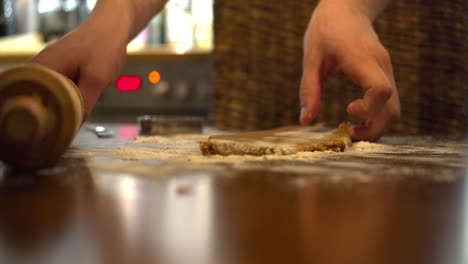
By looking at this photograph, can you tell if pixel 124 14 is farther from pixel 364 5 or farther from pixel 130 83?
pixel 130 83

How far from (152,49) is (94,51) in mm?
1897

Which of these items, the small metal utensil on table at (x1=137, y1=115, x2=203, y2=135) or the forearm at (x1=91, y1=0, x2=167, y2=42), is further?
the small metal utensil on table at (x1=137, y1=115, x2=203, y2=135)

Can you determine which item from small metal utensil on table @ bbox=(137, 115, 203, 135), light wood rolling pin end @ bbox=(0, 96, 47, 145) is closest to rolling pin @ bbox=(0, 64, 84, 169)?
light wood rolling pin end @ bbox=(0, 96, 47, 145)

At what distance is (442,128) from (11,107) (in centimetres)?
137

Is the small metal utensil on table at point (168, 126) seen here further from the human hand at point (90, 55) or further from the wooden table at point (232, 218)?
the wooden table at point (232, 218)

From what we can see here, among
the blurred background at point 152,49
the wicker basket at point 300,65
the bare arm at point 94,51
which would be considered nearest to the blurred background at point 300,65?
the wicker basket at point 300,65

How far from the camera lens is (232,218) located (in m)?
0.31

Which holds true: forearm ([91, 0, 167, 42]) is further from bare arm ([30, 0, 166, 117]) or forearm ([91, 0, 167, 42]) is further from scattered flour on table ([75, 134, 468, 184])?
scattered flour on table ([75, 134, 468, 184])

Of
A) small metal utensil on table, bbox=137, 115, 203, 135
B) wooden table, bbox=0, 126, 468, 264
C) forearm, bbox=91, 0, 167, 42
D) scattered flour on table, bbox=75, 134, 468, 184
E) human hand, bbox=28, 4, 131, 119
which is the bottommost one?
small metal utensil on table, bbox=137, 115, 203, 135

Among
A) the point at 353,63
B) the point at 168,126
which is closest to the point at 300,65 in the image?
the point at 168,126

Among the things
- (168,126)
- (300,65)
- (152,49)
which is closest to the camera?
(168,126)

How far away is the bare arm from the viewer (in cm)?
76

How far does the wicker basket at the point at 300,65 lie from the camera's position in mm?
1507

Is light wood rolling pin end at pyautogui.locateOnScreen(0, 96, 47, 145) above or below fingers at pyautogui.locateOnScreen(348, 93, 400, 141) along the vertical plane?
above
